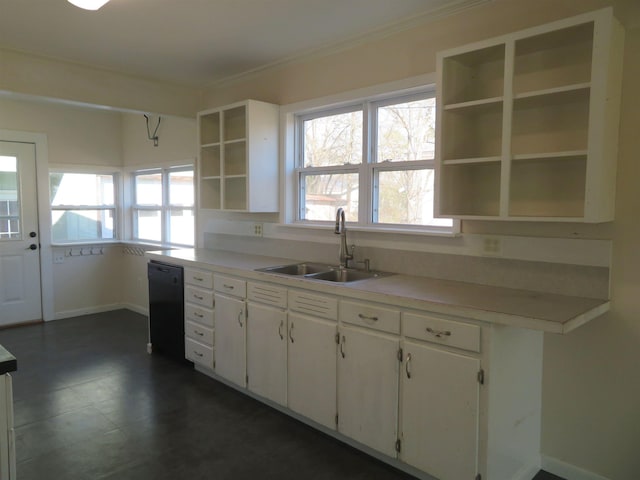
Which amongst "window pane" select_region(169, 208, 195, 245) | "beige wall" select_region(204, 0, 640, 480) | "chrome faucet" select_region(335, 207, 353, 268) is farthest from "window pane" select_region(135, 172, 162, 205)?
"beige wall" select_region(204, 0, 640, 480)

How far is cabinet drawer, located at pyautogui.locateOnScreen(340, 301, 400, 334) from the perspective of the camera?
7.56 feet

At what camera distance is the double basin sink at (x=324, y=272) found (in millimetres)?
3063

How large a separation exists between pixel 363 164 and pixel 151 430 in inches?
88.0

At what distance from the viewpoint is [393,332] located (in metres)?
2.31

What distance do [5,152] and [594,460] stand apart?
582 centimetres

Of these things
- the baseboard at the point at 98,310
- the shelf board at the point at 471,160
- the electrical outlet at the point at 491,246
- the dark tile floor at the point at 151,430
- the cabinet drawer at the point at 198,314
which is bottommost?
the dark tile floor at the point at 151,430

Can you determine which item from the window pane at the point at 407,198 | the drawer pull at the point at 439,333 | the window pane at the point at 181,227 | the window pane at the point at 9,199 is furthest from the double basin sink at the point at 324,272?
the window pane at the point at 9,199

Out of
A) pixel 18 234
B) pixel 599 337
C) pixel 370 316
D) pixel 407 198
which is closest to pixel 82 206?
pixel 18 234

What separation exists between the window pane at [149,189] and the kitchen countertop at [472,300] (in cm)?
287

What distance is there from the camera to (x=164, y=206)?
534 cm

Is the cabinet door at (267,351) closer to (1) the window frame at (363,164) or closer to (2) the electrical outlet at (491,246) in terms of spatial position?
(1) the window frame at (363,164)

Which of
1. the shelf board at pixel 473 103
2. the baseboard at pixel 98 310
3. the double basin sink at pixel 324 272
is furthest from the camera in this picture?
the baseboard at pixel 98 310

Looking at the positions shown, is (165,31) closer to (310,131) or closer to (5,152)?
(310,131)

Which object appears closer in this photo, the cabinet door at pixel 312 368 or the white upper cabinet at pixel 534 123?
the white upper cabinet at pixel 534 123
